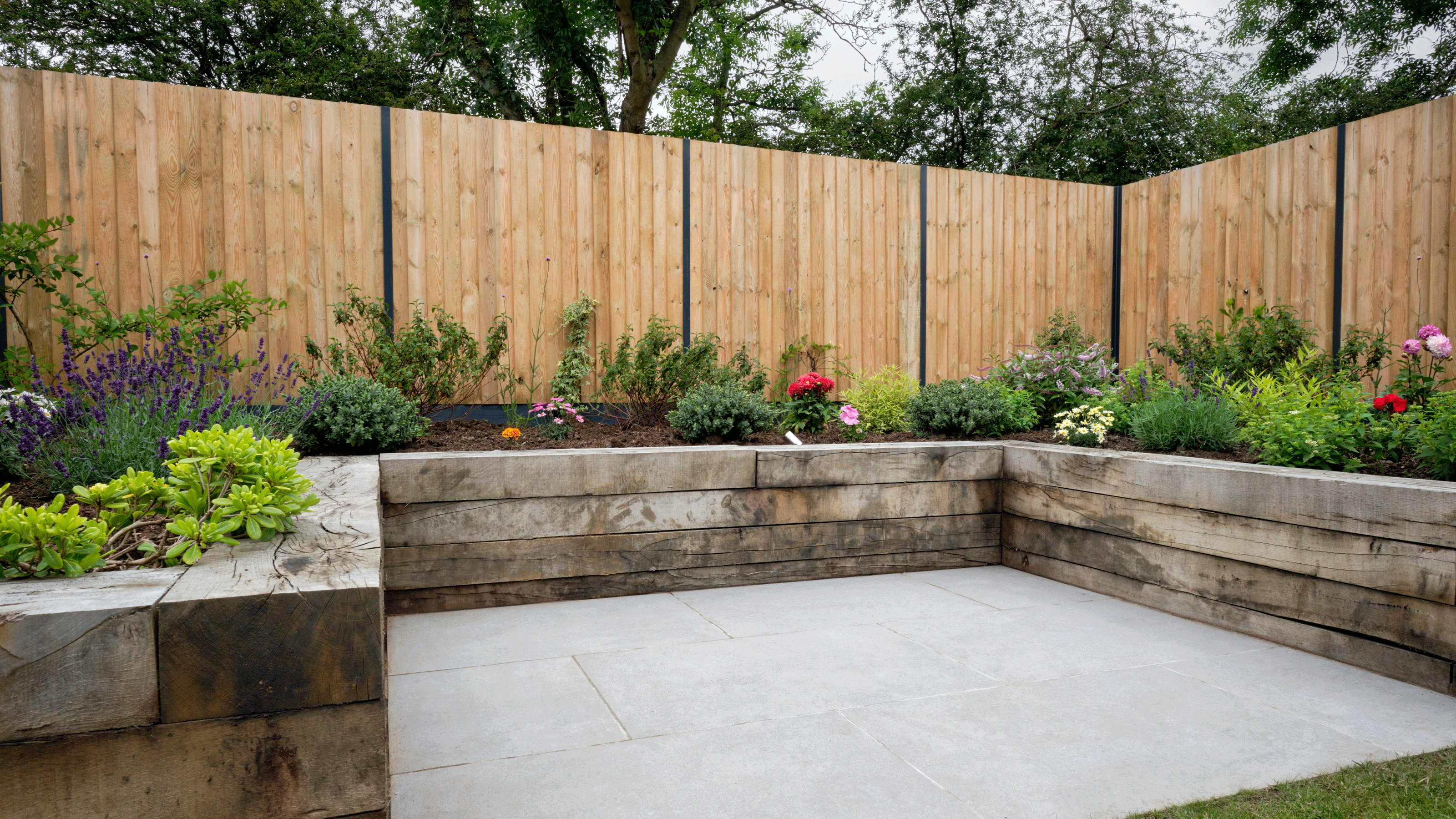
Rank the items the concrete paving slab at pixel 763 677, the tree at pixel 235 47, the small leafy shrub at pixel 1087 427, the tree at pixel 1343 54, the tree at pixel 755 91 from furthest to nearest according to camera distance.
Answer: the tree at pixel 755 91
the tree at pixel 235 47
the tree at pixel 1343 54
the small leafy shrub at pixel 1087 427
the concrete paving slab at pixel 763 677

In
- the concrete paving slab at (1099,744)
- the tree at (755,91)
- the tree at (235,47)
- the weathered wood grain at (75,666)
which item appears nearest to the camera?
the weathered wood grain at (75,666)

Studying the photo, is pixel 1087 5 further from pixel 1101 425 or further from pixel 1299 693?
pixel 1299 693

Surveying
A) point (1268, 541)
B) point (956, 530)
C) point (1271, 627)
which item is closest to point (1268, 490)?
point (1268, 541)

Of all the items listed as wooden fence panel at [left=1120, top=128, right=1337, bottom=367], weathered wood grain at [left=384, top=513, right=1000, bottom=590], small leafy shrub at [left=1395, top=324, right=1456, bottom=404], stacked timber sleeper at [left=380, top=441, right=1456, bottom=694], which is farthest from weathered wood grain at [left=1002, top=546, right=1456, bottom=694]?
wooden fence panel at [left=1120, top=128, right=1337, bottom=367]

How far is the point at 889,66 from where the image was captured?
40.5 ft

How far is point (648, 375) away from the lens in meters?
4.61

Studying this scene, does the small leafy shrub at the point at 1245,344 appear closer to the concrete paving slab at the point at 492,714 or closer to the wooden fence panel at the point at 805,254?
the wooden fence panel at the point at 805,254

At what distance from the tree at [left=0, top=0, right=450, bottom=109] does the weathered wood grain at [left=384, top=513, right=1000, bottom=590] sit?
9.91 meters

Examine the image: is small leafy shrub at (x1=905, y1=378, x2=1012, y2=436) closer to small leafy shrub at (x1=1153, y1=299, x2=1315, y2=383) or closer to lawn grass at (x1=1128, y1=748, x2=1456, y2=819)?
small leafy shrub at (x1=1153, y1=299, x2=1315, y2=383)

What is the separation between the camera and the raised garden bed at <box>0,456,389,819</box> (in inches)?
40.6

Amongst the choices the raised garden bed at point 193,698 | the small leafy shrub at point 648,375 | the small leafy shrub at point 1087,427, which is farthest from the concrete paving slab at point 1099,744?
the small leafy shrub at point 648,375

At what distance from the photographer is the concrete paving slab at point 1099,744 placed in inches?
65.4

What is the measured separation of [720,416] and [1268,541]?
2.19 metres

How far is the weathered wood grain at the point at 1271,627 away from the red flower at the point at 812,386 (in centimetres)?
145
